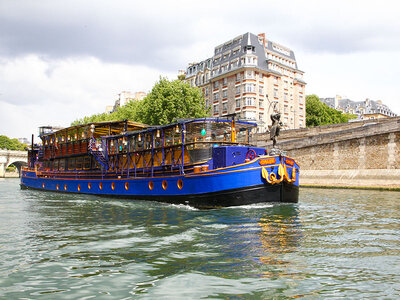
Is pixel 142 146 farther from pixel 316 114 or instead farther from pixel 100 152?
pixel 316 114

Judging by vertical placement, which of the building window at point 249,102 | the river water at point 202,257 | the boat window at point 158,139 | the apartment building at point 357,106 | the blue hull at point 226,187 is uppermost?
the apartment building at point 357,106

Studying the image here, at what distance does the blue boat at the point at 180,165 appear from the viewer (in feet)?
52.8

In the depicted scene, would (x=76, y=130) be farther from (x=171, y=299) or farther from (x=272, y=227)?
(x=171, y=299)

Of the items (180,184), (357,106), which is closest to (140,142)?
(180,184)

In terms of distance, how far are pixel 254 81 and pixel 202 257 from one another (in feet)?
191

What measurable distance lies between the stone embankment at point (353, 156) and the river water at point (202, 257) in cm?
1841

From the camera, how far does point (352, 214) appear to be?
14930 millimetres

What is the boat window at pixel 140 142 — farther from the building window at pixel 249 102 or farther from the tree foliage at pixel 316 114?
the tree foliage at pixel 316 114

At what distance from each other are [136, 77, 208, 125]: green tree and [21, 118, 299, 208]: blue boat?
71.3 feet

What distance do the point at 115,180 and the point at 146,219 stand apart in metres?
10.3

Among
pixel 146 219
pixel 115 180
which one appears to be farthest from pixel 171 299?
pixel 115 180

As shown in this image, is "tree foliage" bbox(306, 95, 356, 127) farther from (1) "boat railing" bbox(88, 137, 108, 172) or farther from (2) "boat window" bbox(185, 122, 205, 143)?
(2) "boat window" bbox(185, 122, 205, 143)

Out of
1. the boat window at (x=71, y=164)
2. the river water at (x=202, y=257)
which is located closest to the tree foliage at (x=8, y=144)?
the boat window at (x=71, y=164)

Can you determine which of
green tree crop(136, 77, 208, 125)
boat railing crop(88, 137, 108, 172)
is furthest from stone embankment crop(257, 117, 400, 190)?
boat railing crop(88, 137, 108, 172)
